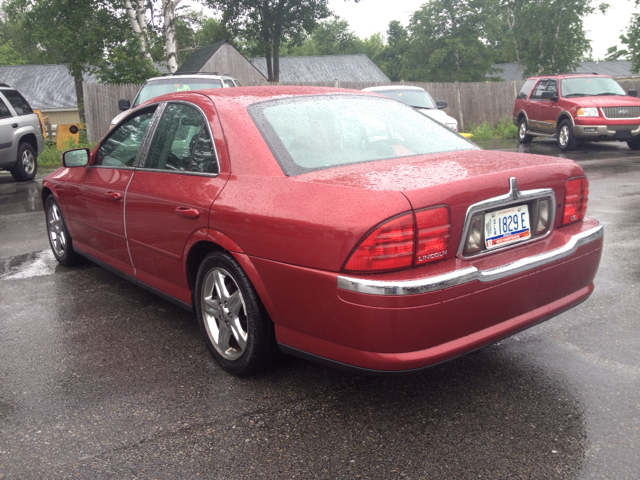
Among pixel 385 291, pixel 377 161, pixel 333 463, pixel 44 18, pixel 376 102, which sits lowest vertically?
pixel 333 463

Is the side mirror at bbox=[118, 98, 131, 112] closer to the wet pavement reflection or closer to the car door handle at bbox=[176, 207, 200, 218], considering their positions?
the wet pavement reflection

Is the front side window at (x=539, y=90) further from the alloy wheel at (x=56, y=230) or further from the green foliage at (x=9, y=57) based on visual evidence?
the green foliage at (x=9, y=57)

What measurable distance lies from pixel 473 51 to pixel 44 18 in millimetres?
40205

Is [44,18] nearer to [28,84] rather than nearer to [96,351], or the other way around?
[96,351]

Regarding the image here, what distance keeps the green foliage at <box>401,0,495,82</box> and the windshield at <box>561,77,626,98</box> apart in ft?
138

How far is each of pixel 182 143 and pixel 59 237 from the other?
2603 mm

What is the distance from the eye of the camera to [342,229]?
8.50 ft

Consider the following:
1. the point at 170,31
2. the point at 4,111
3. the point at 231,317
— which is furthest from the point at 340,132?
the point at 170,31

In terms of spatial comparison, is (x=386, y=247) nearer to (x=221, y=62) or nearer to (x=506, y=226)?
(x=506, y=226)

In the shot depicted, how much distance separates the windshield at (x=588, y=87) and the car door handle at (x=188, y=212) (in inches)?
603

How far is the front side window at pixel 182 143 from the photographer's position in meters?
3.51

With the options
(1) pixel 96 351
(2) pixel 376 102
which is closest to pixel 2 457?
(1) pixel 96 351

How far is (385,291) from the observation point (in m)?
2.52

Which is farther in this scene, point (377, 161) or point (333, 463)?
point (377, 161)
